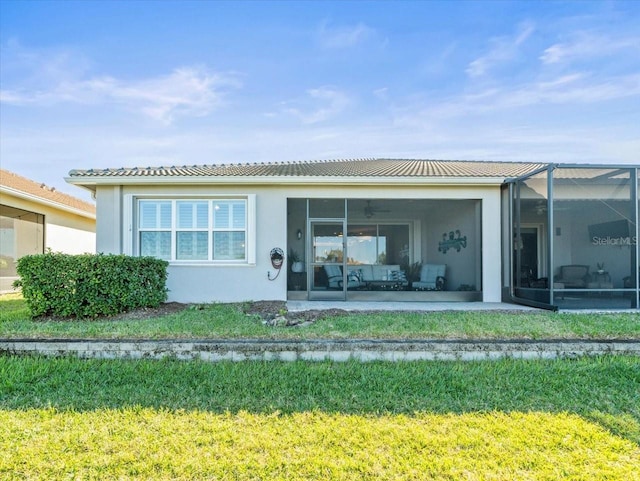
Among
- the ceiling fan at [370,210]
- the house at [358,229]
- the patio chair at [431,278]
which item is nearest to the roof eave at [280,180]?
the house at [358,229]

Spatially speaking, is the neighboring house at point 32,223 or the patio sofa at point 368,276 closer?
the patio sofa at point 368,276

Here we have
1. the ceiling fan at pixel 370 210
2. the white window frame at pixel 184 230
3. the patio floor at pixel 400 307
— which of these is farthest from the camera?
the ceiling fan at pixel 370 210

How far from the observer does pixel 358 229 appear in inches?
437

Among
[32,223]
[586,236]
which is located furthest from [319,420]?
[32,223]

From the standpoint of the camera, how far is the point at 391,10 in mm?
10461

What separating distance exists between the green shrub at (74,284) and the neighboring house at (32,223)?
7.05 meters

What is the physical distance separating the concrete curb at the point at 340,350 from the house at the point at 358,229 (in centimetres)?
316

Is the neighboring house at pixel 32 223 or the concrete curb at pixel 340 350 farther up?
the neighboring house at pixel 32 223

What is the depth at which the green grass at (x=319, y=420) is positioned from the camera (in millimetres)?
2812

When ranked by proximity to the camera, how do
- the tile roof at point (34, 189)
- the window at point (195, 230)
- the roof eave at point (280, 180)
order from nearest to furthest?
the roof eave at point (280, 180), the window at point (195, 230), the tile roof at point (34, 189)

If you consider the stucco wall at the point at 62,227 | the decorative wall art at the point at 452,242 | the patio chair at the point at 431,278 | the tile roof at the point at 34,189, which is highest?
the tile roof at the point at 34,189

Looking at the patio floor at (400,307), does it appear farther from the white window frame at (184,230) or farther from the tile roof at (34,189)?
the tile roof at (34,189)

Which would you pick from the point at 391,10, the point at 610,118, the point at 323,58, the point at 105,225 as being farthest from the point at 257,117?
the point at 610,118

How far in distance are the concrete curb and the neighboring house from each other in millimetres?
10389
